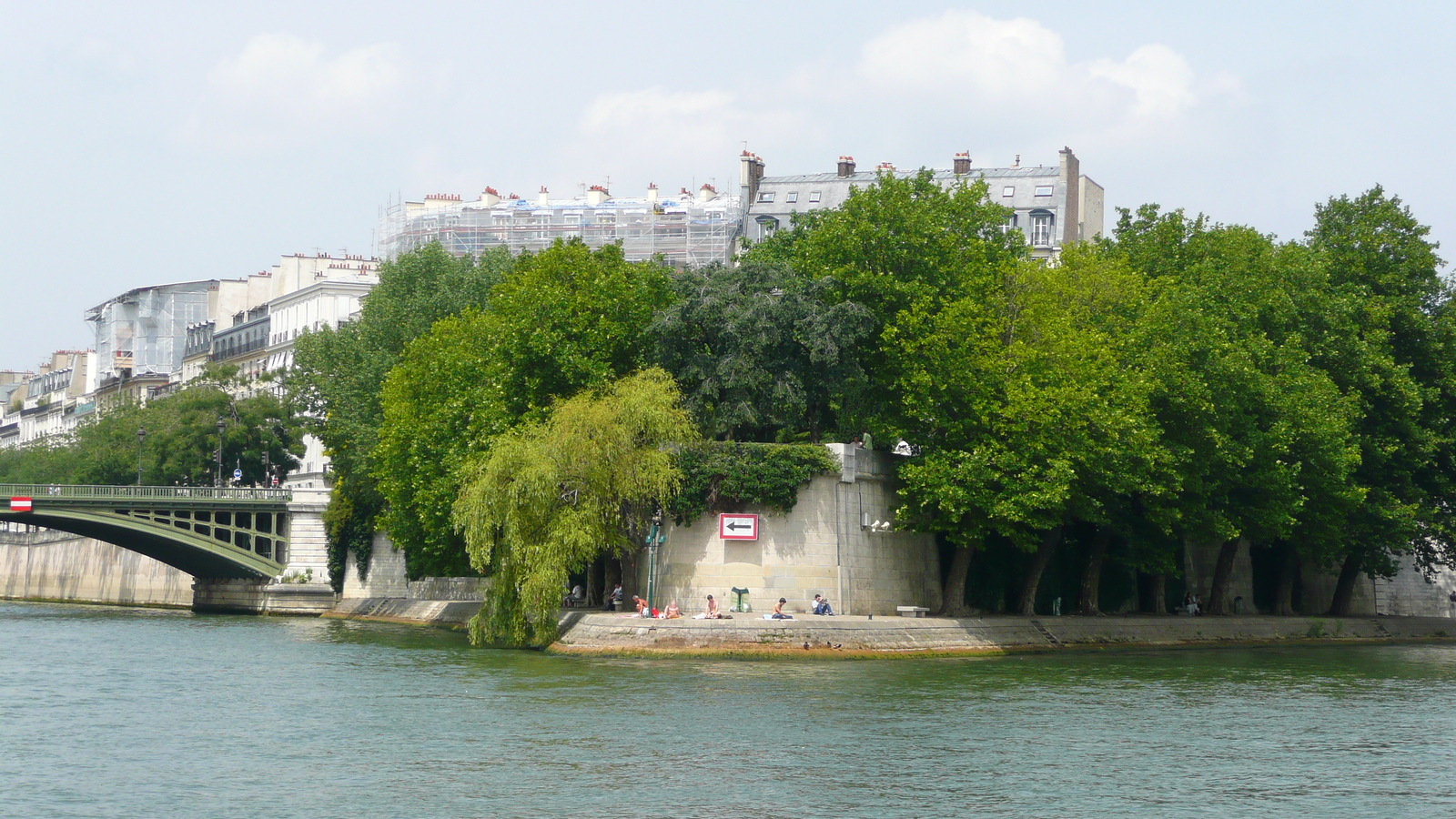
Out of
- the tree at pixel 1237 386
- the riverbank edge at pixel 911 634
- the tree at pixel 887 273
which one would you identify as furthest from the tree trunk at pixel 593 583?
the tree at pixel 1237 386

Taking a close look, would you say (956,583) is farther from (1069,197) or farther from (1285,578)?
(1069,197)

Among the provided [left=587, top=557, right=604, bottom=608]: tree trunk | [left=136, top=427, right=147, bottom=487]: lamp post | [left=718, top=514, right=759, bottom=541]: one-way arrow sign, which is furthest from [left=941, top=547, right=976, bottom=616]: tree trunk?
[left=136, top=427, right=147, bottom=487]: lamp post

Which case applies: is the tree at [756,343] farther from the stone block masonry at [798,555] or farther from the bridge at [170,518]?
the bridge at [170,518]

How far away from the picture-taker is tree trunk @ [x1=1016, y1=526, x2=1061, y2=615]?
5266cm

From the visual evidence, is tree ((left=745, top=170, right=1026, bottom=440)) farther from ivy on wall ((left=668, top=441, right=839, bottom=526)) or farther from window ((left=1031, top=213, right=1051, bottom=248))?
window ((left=1031, top=213, right=1051, bottom=248))

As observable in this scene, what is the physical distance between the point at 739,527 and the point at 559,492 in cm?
498

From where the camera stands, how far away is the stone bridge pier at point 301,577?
239ft

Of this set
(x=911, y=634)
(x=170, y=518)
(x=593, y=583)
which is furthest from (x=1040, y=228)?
(x=911, y=634)

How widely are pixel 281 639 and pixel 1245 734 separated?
31.4 meters

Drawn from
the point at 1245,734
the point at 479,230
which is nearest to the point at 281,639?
the point at 1245,734

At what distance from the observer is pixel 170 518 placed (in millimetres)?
69750

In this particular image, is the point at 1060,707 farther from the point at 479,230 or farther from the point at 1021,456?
the point at 479,230

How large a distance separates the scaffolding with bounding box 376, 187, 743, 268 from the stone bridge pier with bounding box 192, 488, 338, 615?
28.9 meters

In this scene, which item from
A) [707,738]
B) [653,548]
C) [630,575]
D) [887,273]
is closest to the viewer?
[707,738]
